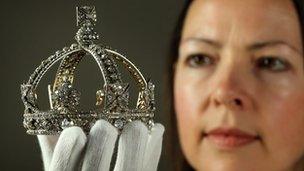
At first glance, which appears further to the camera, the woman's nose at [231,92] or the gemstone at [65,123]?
the gemstone at [65,123]

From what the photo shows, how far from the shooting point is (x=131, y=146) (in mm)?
757

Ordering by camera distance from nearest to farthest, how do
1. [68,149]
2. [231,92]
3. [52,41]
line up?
[231,92], [68,149], [52,41]

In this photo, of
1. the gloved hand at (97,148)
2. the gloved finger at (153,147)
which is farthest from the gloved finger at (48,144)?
the gloved finger at (153,147)

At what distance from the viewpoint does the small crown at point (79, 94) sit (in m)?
0.75

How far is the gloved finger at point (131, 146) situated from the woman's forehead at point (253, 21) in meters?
0.31

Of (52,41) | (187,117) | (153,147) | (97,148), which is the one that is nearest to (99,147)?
(97,148)

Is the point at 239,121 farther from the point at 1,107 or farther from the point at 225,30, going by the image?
the point at 1,107

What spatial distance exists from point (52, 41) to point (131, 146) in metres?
0.55

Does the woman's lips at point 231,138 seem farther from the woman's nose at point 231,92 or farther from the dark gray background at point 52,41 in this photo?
the dark gray background at point 52,41

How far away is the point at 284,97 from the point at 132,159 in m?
0.35

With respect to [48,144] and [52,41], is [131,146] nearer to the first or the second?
[48,144]

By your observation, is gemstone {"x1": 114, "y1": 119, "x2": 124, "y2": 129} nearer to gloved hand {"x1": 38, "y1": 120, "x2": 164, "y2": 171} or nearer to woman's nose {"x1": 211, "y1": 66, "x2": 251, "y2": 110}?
gloved hand {"x1": 38, "y1": 120, "x2": 164, "y2": 171}

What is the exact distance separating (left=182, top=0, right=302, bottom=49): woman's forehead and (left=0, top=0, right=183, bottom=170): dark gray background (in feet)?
2.21

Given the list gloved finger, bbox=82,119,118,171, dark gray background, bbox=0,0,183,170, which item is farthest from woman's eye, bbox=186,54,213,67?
dark gray background, bbox=0,0,183,170
